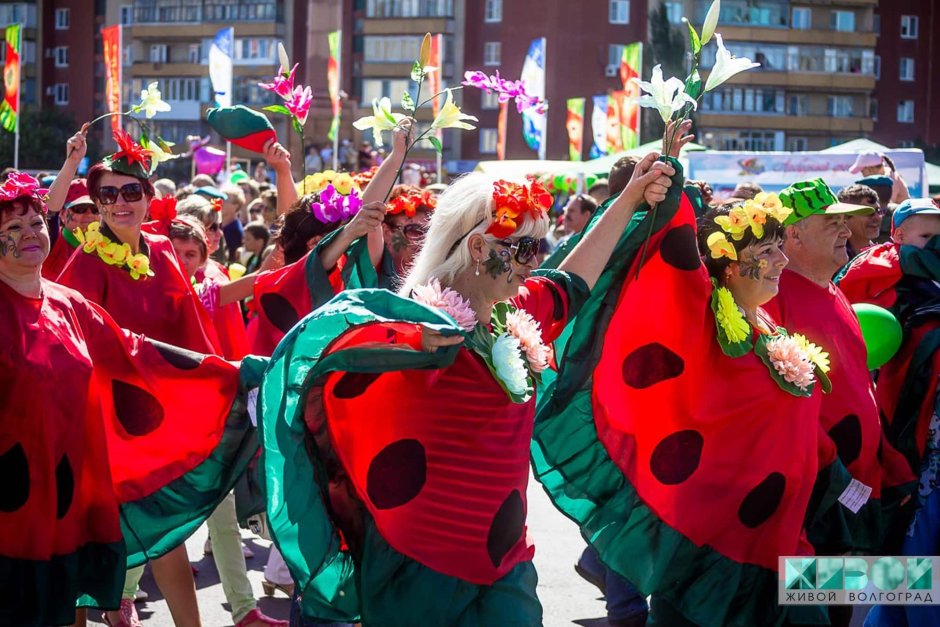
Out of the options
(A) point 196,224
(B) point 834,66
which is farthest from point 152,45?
(A) point 196,224

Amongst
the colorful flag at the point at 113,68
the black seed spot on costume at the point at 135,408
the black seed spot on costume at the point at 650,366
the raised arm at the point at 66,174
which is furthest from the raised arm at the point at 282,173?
the colorful flag at the point at 113,68

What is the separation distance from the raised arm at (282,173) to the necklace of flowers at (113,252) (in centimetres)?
69

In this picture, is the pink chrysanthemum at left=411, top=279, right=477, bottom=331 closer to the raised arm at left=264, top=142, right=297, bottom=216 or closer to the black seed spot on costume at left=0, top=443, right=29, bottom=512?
the black seed spot on costume at left=0, top=443, right=29, bottom=512

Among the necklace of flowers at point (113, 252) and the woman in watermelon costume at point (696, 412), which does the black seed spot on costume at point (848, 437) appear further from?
the necklace of flowers at point (113, 252)

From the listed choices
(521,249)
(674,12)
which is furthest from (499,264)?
(674,12)

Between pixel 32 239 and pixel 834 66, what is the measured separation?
6209 cm

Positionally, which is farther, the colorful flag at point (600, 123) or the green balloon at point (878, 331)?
the colorful flag at point (600, 123)

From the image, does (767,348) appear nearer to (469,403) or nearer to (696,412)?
(696,412)

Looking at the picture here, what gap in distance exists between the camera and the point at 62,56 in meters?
67.7

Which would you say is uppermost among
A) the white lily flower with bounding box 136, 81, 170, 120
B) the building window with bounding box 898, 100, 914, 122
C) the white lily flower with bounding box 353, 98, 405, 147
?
the building window with bounding box 898, 100, 914, 122

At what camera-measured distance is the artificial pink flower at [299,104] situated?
552 cm

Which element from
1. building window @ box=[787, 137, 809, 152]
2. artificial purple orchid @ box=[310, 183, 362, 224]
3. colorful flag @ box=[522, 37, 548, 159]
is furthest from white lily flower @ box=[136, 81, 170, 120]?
building window @ box=[787, 137, 809, 152]

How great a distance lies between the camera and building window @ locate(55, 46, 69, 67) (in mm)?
67188

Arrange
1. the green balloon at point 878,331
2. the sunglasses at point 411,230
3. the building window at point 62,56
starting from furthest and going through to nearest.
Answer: the building window at point 62,56 < the sunglasses at point 411,230 < the green balloon at point 878,331
